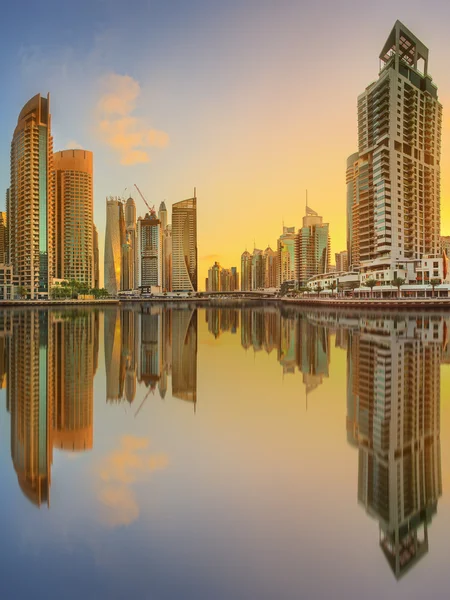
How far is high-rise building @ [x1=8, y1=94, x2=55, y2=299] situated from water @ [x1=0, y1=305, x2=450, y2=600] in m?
126

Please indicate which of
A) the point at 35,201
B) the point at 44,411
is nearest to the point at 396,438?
the point at 44,411

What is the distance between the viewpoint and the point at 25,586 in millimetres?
3975

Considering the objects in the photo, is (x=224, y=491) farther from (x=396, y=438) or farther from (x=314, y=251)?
(x=314, y=251)

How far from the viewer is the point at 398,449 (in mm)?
7047

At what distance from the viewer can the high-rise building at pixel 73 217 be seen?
15700 centimetres

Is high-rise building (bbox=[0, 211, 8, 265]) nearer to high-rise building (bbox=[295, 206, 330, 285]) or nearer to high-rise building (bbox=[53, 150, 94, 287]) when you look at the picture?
high-rise building (bbox=[53, 150, 94, 287])

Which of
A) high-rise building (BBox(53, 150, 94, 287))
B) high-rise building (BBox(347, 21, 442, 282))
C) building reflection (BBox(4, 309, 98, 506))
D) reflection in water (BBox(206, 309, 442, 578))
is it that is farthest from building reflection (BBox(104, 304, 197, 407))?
high-rise building (BBox(53, 150, 94, 287))

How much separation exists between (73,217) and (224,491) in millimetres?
166750

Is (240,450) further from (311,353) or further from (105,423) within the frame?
(311,353)

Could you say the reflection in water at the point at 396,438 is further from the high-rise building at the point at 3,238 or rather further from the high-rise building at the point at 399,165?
the high-rise building at the point at 3,238

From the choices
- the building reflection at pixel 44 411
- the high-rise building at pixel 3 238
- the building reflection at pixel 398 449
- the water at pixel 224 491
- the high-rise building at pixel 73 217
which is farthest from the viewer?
the high-rise building at pixel 3 238

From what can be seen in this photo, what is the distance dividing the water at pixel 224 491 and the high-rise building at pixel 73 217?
155 metres

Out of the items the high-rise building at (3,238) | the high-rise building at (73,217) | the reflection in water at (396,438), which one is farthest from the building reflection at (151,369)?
the high-rise building at (3,238)

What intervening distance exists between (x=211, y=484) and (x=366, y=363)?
37.1 feet
